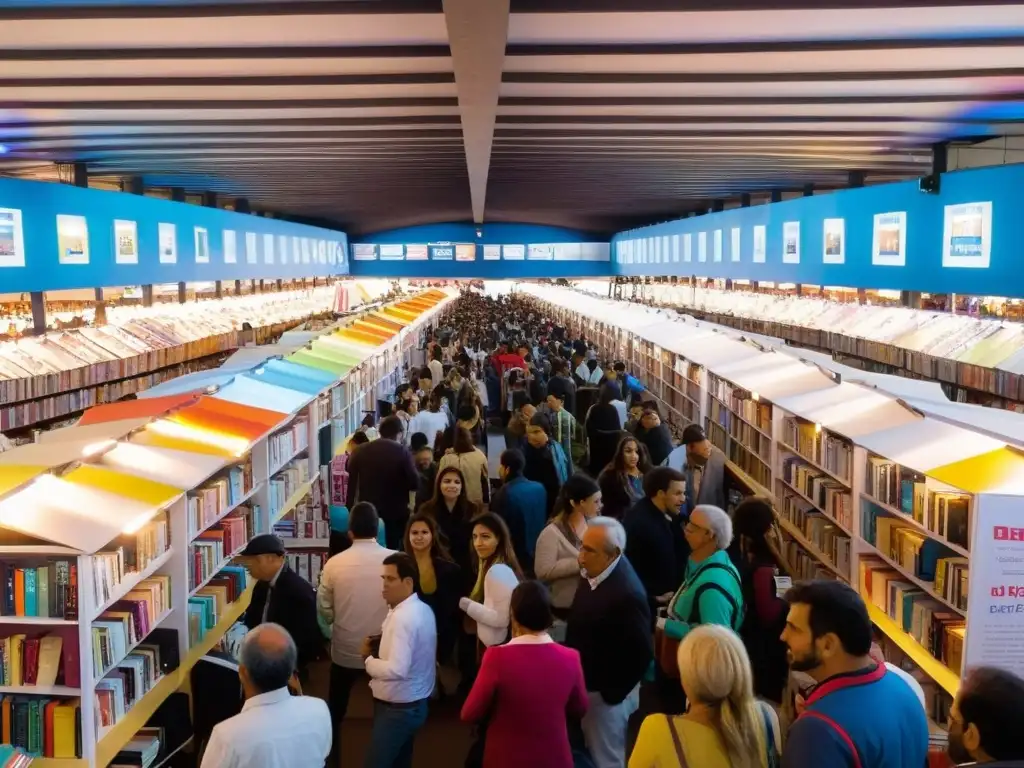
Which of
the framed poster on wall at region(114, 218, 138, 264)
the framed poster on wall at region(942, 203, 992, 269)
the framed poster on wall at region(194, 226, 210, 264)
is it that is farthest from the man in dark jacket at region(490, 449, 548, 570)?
the framed poster on wall at region(194, 226, 210, 264)

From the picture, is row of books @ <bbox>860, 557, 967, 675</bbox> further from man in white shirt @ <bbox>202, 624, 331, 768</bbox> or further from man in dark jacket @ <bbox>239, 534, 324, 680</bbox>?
man in white shirt @ <bbox>202, 624, 331, 768</bbox>

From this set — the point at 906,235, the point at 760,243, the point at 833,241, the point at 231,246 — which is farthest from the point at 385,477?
the point at 231,246

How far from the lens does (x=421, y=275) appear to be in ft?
156

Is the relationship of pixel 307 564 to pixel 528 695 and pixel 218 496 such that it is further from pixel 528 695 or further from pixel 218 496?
pixel 528 695

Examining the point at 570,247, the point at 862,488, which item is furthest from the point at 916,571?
the point at 570,247

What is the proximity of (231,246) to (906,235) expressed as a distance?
1300 cm

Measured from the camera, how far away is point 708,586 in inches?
186

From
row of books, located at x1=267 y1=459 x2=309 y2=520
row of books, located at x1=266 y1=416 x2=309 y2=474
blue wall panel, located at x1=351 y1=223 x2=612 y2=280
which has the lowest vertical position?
row of books, located at x1=267 y1=459 x2=309 y2=520

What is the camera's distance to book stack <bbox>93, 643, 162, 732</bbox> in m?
5.15

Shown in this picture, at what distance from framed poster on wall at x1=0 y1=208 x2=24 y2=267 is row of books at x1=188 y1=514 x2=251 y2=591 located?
4902 millimetres

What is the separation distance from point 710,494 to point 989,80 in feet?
12.3

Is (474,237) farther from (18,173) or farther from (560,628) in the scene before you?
(560,628)

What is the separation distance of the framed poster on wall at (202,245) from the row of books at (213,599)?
12.4m

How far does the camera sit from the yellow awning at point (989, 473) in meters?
5.30
